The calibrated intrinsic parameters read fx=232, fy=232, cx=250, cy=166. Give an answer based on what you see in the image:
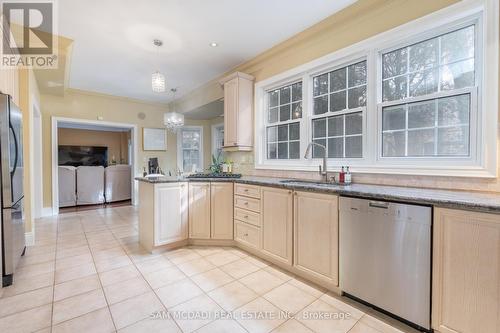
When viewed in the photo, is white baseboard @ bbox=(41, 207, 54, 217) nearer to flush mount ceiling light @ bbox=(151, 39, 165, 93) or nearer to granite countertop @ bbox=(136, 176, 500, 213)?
flush mount ceiling light @ bbox=(151, 39, 165, 93)

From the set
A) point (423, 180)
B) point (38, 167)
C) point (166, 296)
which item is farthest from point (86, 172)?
point (423, 180)

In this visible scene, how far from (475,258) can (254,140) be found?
9.00ft

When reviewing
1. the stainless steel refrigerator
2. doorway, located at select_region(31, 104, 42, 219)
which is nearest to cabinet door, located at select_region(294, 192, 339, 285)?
the stainless steel refrigerator

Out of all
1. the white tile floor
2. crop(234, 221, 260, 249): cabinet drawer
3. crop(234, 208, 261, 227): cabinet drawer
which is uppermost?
crop(234, 208, 261, 227): cabinet drawer

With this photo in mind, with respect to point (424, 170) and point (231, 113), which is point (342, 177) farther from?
point (231, 113)

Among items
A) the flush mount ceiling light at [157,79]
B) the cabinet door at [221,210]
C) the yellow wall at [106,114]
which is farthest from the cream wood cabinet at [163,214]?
the yellow wall at [106,114]

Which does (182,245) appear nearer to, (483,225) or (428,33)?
(483,225)

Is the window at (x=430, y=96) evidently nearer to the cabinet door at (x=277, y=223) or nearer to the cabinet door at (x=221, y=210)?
the cabinet door at (x=277, y=223)

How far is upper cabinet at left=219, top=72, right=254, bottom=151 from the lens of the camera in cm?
346

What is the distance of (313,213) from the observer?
2104mm

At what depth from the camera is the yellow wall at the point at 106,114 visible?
15.6 ft

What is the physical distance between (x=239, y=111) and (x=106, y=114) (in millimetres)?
3718

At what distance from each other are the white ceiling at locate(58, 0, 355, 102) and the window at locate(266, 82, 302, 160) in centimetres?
67

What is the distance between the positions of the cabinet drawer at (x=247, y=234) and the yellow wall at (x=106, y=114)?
371 centimetres
